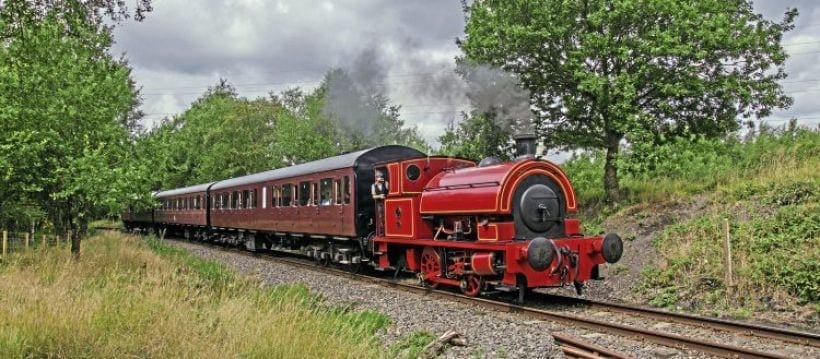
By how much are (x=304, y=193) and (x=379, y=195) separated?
14.7 ft

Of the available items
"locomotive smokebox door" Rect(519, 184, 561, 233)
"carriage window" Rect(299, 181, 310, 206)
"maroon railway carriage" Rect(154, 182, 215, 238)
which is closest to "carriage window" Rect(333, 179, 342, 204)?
"carriage window" Rect(299, 181, 310, 206)

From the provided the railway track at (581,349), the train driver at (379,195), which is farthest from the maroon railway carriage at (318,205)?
the railway track at (581,349)

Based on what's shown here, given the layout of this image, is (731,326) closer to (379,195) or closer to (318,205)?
(379,195)

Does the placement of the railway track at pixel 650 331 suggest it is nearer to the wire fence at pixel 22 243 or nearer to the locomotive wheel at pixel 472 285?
the locomotive wheel at pixel 472 285

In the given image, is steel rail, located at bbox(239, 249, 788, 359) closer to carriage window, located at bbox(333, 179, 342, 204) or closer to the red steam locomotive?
the red steam locomotive

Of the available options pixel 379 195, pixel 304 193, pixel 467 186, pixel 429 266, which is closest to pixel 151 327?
pixel 467 186

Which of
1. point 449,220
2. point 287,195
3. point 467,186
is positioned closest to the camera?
point 467,186

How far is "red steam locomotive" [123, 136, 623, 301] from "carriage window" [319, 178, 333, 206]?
0.03 metres

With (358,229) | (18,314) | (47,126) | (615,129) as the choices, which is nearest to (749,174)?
(615,129)

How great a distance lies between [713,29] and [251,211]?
1532 centimetres

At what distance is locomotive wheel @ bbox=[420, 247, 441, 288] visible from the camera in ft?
39.4

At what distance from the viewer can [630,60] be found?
15.6 meters

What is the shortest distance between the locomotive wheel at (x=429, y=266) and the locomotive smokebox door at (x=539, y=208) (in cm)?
212

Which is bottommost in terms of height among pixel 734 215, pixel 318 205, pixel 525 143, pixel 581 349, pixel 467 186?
pixel 581 349
